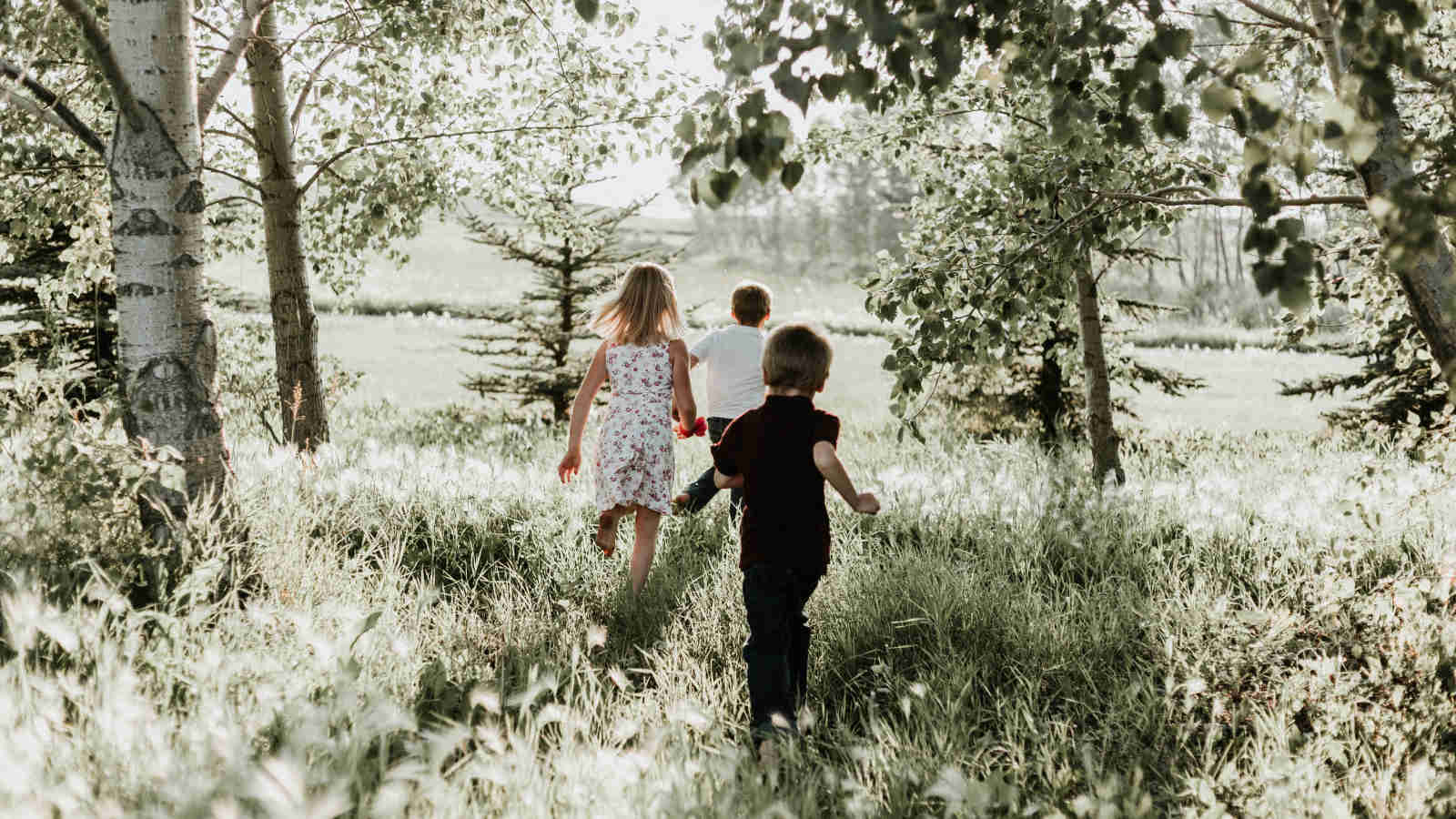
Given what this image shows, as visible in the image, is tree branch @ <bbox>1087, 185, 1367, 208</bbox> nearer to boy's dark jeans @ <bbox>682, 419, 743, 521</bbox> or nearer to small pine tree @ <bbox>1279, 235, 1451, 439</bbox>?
small pine tree @ <bbox>1279, 235, 1451, 439</bbox>

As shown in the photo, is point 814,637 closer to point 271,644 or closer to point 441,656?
point 441,656

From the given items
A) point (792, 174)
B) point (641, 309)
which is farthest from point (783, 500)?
point (641, 309)

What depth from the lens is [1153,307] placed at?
945cm

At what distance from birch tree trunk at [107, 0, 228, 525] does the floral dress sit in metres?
1.86

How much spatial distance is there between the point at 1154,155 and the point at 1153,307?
459cm

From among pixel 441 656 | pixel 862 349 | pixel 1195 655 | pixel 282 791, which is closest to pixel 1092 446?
pixel 1195 655

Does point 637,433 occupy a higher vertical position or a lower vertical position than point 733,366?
lower

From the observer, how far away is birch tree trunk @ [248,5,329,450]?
268 inches

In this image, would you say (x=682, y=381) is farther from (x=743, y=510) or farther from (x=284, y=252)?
(x=284, y=252)

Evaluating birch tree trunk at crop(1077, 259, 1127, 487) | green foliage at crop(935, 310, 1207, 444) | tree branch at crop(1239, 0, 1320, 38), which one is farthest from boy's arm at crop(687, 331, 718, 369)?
green foliage at crop(935, 310, 1207, 444)

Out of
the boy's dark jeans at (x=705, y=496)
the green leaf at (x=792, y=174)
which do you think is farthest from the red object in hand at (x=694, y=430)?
the green leaf at (x=792, y=174)

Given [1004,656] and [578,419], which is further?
[578,419]

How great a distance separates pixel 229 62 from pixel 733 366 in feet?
10.8

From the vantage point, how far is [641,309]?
4832mm
